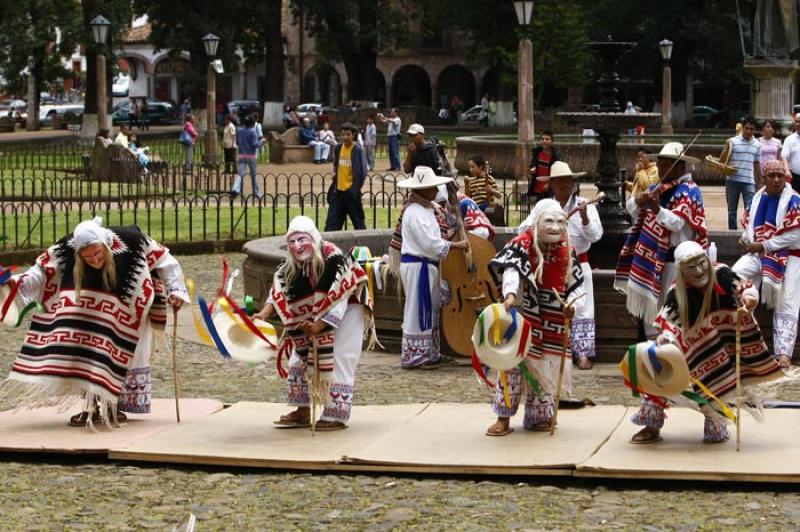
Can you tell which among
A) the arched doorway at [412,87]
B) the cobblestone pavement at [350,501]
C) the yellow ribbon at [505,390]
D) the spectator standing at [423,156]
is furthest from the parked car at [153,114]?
the cobblestone pavement at [350,501]

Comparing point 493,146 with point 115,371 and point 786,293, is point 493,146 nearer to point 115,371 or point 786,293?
point 786,293

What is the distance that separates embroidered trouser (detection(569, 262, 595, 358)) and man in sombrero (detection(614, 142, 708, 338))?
29 cm

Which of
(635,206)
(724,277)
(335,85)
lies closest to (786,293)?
(635,206)

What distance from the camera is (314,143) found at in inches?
1577

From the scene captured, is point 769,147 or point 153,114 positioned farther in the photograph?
point 153,114

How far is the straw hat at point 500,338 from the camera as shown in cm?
906

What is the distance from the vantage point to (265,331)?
385 inches

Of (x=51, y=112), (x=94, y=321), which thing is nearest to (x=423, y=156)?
(x=94, y=321)

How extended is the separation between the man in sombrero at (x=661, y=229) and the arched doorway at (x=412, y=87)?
232ft

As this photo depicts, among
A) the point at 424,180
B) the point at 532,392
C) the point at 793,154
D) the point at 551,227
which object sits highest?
the point at 793,154

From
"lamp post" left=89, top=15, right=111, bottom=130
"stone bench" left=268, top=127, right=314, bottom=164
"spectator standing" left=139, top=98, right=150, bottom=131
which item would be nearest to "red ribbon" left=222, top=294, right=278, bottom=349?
"lamp post" left=89, top=15, right=111, bottom=130

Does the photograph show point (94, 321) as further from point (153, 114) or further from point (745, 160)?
point (153, 114)

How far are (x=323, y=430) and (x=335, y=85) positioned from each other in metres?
75.4

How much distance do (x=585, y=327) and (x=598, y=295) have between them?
1.62 ft
